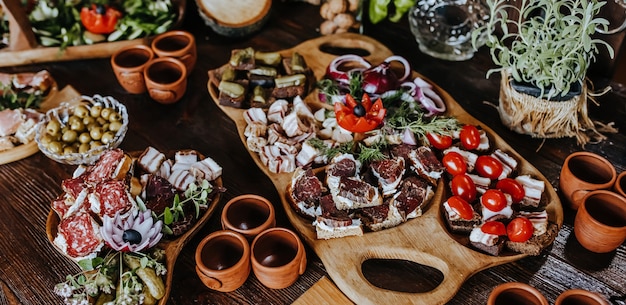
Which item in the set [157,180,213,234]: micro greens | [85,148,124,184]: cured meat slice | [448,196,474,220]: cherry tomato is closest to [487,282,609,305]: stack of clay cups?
[448,196,474,220]: cherry tomato

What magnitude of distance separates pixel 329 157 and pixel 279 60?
0.56 meters

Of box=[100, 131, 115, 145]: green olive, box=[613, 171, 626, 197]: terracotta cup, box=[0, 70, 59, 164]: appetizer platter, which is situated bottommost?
box=[0, 70, 59, 164]: appetizer platter

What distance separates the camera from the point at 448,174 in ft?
6.08

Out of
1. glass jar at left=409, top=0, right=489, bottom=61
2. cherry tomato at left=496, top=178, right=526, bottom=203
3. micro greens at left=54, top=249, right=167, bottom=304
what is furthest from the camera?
glass jar at left=409, top=0, right=489, bottom=61

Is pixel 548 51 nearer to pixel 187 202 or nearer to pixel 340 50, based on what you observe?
pixel 340 50

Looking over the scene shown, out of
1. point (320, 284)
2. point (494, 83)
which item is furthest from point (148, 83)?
point (494, 83)

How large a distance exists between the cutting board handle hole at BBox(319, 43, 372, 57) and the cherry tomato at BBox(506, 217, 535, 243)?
3.41 ft

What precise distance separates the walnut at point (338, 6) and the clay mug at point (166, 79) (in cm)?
69

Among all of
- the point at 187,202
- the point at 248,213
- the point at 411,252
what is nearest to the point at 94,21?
the point at 187,202

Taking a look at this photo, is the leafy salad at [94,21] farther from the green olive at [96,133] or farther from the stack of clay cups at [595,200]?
the stack of clay cups at [595,200]

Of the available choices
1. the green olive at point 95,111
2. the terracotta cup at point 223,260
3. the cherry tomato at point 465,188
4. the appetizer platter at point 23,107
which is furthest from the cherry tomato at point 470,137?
the appetizer platter at point 23,107

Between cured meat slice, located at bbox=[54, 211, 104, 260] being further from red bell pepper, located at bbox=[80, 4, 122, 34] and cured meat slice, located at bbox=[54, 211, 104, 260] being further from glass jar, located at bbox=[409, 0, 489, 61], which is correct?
glass jar, located at bbox=[409, 0, 489, 61]

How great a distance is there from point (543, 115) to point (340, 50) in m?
0.88

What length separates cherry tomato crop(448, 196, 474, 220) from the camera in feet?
5.44
